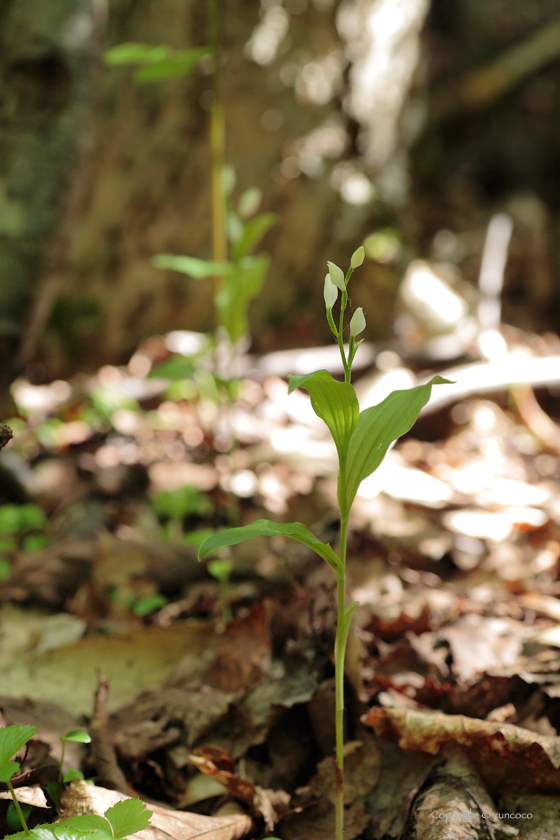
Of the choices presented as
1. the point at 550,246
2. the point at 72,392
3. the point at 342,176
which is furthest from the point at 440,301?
the point at 72,392

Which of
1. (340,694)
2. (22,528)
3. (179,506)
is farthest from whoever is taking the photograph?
(179,506)

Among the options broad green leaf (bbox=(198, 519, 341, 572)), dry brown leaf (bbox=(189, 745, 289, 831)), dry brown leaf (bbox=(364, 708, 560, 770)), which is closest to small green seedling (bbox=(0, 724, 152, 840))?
dry brown leaf (bbox=(189, 745, 289, 831))

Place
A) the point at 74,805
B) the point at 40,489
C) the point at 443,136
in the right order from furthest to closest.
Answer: the point at 443,136 → the point at 40,489 → the point at 74,805

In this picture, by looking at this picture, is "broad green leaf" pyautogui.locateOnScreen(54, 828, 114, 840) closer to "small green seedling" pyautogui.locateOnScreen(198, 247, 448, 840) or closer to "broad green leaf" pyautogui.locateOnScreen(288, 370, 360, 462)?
"small green seedling" pyautogui.locateOnScreen(198, 247, 448, 840)

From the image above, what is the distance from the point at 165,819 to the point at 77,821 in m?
0.18

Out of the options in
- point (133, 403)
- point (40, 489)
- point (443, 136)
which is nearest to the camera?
point (40, 489)

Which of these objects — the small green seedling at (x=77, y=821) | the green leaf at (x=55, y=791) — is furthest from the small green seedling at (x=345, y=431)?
the green leaf at (x=55, y=791)

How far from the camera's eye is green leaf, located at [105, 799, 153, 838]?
718 mm

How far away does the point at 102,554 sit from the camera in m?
1.62

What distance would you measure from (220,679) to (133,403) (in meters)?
1.77

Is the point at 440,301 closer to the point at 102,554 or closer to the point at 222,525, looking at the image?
the point at 222,525

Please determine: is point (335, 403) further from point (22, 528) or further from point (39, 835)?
point (22, 528)

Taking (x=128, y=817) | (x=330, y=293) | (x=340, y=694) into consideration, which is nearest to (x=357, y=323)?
(x=330, y=293)

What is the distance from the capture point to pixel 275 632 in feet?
4.08
